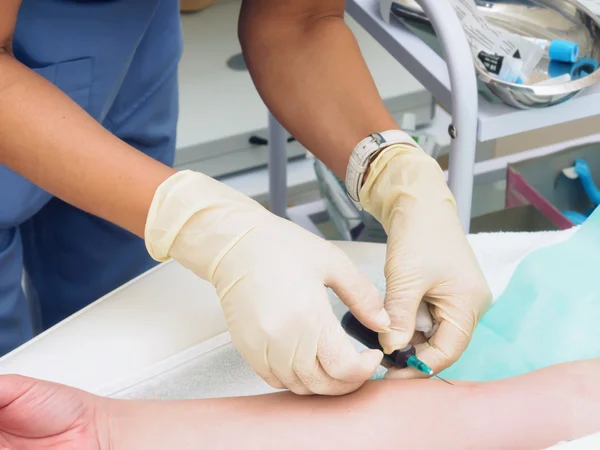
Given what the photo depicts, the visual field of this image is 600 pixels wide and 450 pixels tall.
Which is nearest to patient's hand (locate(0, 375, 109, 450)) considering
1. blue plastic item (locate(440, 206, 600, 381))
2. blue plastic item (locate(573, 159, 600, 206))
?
blue plastic item (locate(440, 206, 600, 381))

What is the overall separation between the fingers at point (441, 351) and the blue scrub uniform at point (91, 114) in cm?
47

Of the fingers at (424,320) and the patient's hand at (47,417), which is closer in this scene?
the patient's hand at (47,417)

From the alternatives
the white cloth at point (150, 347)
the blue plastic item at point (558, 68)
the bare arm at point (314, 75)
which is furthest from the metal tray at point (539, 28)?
the white cloth at point (150, 347)

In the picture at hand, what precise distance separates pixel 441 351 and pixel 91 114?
65 centimetres

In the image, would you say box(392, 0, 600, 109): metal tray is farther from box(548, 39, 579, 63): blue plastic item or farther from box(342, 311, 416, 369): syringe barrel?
box(342, 311, 416, 369): syringe barrel

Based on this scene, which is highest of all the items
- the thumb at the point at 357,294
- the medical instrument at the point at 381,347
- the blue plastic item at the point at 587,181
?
the thumb at the point at 357,294

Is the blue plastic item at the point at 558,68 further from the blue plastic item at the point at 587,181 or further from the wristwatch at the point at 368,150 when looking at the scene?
the blue plastic item at the point at 587,181

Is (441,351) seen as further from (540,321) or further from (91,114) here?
(91,114)

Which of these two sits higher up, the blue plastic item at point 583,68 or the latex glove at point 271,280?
the blue plastic item at point 583,68

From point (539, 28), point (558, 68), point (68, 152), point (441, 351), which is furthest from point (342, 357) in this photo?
point (539, 28)

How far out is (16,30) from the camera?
1055 millimetres

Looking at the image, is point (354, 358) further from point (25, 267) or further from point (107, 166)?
point (25, 267)

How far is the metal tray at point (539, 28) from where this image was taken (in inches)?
43.9

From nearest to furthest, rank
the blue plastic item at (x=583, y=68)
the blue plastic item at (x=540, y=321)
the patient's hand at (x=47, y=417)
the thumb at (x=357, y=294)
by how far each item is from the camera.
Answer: the patient's hand at (x=47, y=417) → the thumb at (x=357, y=294) → the blue plastic item at (x=540, y=321) → the blue plastic item at (x=583, y=68)
